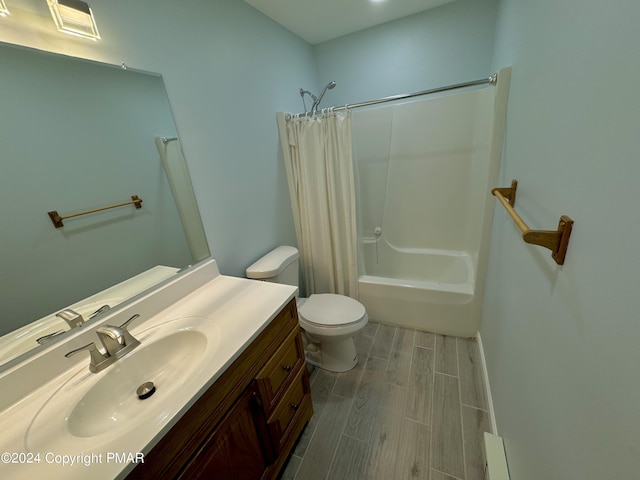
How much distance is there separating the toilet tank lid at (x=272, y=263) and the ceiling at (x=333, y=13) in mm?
1617

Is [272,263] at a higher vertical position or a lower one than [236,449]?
higher

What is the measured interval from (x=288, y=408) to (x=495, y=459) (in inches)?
35.6

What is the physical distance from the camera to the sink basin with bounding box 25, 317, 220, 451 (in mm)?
623

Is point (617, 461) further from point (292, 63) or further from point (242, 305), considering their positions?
point (292, 63)

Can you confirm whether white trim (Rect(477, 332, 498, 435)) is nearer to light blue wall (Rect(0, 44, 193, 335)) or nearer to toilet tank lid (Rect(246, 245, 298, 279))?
toilet tank lid (Rect(246, 245, 298, 279))

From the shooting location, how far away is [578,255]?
543 millimetres

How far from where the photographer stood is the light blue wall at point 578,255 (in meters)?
0.40

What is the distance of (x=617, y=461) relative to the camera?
1.33 feet

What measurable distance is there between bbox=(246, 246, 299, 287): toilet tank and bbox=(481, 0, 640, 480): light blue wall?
4.08ft

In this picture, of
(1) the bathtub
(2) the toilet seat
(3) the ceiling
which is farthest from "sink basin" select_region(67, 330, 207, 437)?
(3) the ceiling

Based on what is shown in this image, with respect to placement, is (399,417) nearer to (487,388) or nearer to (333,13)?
(487,388)

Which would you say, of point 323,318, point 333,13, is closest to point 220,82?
point 333,13

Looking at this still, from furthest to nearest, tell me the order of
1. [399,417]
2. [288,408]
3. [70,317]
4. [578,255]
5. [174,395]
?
[399,417] → [288,408] → [70,317] → [174,395] → [578,255]

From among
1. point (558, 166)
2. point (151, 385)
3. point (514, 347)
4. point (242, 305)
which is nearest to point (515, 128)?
point (558, 166)
